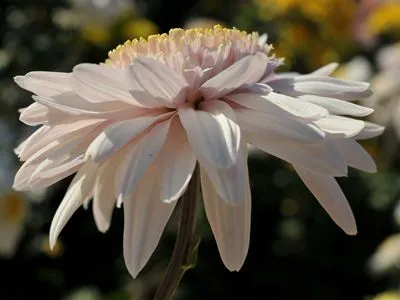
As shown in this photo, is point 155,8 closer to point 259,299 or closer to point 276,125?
point 259,299

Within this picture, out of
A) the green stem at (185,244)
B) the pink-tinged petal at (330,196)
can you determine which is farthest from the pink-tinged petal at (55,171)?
the pink-tinged petal at (330,196)

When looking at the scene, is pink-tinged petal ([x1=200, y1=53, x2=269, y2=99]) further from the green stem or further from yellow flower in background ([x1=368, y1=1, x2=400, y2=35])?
yellow flower in background ([x1=368, y1=1, x2=400, y2=35])

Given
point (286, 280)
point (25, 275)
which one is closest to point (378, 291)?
point (286, 280)

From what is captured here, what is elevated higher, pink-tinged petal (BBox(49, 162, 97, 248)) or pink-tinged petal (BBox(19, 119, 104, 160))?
pink-tinged petal (BBox(19, 119, 104, 160))

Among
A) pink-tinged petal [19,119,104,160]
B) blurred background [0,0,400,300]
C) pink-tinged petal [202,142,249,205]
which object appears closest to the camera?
A: pink-tinged petal [202,142,249,205]

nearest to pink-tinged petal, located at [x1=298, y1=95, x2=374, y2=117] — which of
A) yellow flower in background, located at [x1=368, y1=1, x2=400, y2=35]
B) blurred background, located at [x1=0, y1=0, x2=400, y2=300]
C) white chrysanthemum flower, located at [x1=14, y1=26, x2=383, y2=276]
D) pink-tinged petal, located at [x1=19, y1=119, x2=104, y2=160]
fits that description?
white chrysanthemum flower, located at [x1=14, y1=26, x2=383, y2=276]

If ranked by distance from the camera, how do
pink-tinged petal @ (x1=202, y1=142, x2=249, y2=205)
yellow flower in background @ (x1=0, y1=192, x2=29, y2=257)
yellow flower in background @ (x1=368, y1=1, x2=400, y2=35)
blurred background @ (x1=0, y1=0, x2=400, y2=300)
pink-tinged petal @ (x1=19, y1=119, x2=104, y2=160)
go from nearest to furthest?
pink-tinged petal @ (x1=202, y1=142, x2=249, y2=205)
pink-tinged petal @ (x1=19, y1=119, x2=104, y2=160)
yellow flower in background @ (x1=0, y1=192, x2=29, y2=257)
blurred background @ (x1=0, y1=0, x2=400, y2=300)
yellow flower in background @ (x1=368, y1=1, x2=400, y2=35)
